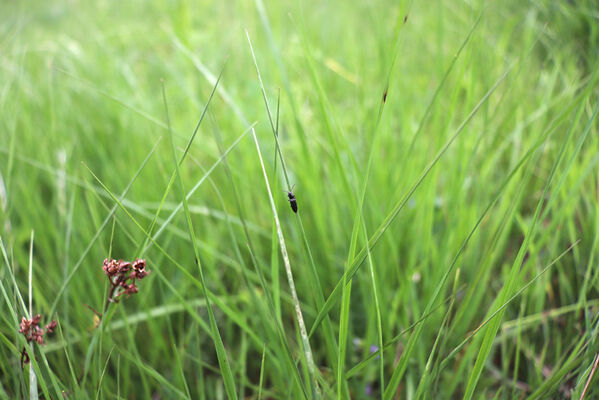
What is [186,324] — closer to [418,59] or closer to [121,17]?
[418,59]

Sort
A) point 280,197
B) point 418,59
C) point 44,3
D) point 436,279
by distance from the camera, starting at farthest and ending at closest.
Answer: point 44,3 < point 418,59 < point 280,197 < point 436,279

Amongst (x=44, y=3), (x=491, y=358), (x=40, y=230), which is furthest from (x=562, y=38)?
(x=44, y=3)

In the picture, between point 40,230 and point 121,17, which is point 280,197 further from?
point 121,17

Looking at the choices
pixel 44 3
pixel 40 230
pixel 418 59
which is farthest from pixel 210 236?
pixel 44 3

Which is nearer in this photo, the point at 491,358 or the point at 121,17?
the point at 491,358

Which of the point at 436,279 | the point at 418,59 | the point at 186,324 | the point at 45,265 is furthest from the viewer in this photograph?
the point at 418,59

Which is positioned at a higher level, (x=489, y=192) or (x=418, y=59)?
(x=418, y=59)

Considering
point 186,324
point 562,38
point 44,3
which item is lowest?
point 186,324
